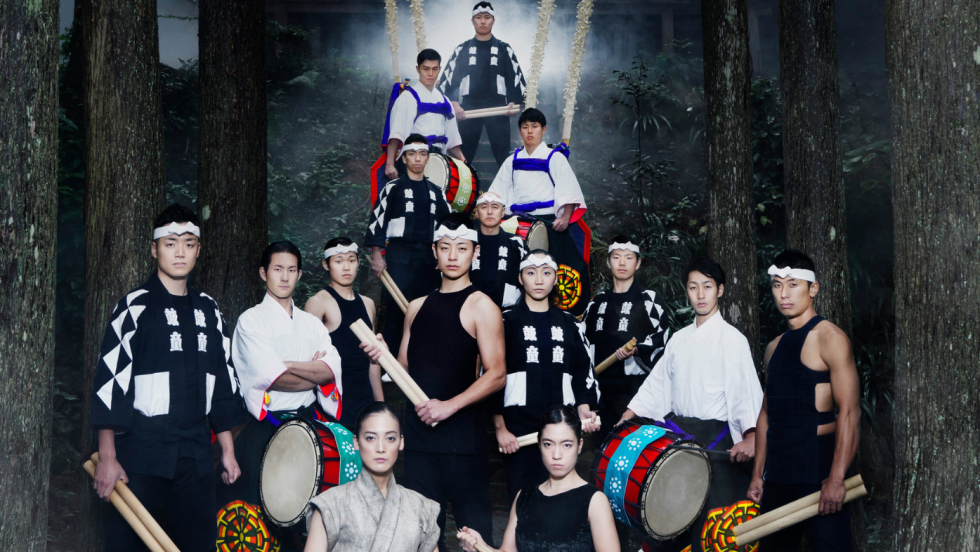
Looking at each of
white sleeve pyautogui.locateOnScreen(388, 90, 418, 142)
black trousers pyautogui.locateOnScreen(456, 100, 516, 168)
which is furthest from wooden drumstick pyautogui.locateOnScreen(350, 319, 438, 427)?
black trousers pyautogui.locateOnScreen(456, 100, 516, 168)

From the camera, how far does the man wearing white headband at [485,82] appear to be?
8.03 meters

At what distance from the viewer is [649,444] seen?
12.4ft

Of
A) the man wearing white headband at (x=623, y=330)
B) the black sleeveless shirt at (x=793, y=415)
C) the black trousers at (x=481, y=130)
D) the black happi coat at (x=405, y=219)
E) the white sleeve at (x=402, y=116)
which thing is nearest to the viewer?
the black sleeveless shirt at (x=793, y=415)

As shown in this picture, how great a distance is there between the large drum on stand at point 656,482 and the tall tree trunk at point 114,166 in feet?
8.58

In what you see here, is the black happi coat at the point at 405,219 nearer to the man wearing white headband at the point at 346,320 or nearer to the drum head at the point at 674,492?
the man wearing white headband at the point at 346,320

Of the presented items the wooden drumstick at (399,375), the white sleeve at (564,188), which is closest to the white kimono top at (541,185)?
the white sleeve at (564,188)

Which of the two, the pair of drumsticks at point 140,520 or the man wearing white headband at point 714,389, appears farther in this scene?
the man wearing white headband at point 714,389

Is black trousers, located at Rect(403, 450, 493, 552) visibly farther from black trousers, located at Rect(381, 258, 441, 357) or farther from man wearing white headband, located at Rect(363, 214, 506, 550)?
black trousers, located at Rect(381, 258, 441, 357)

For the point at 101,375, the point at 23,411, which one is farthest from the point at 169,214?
the point at 23,411

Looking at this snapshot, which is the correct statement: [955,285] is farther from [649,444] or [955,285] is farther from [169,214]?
[169,214]

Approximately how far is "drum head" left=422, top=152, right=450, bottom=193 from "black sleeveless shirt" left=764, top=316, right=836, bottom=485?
3.53m

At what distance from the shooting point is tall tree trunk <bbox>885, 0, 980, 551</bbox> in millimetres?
2697

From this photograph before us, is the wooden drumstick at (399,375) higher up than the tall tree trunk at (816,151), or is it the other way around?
the tall tree trunk at (816,151)

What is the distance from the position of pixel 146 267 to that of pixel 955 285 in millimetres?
3687
